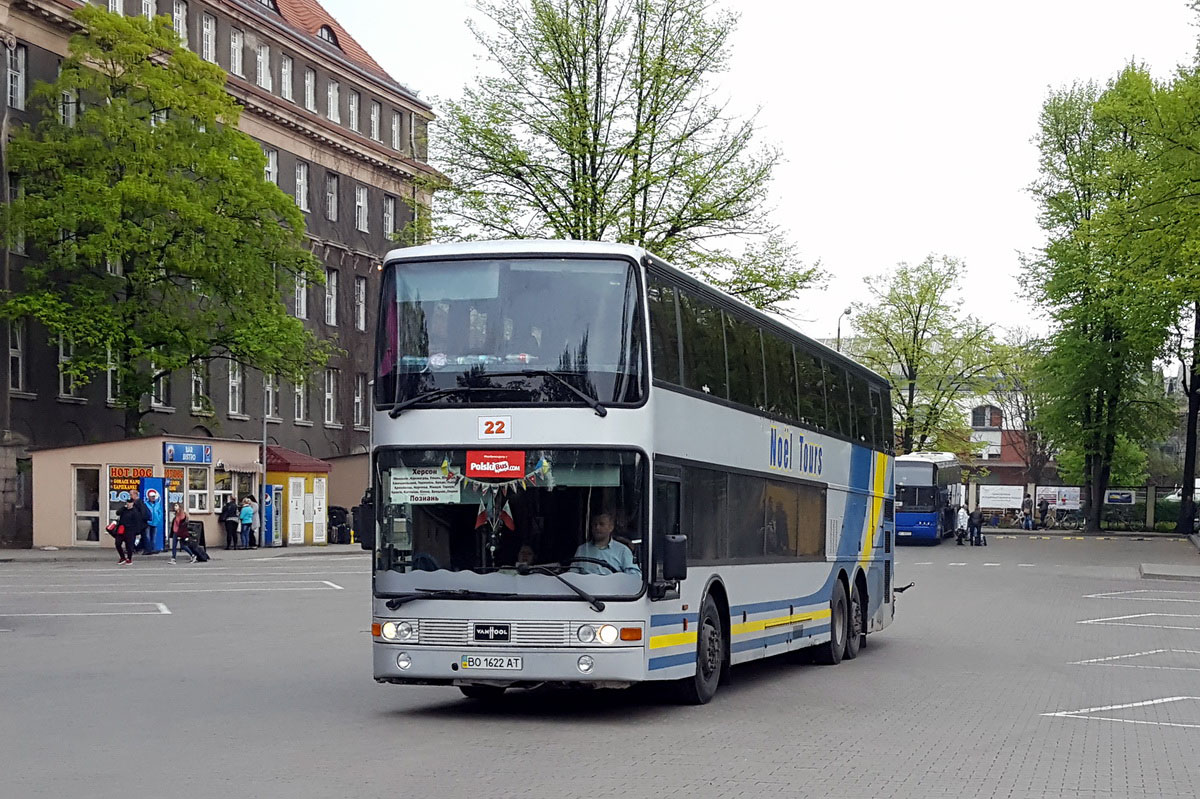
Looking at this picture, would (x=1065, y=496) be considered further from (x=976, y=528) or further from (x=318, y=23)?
(x=318, y=23)

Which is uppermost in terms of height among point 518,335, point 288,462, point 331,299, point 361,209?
point 361,209

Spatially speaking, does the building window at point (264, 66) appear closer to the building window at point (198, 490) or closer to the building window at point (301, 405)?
the building window at point (301, 405)

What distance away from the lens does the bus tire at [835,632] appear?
65.8ft

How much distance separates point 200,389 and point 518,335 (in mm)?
48638

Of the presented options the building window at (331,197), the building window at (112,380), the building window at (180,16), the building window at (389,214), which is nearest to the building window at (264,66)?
the building window at (180,16)

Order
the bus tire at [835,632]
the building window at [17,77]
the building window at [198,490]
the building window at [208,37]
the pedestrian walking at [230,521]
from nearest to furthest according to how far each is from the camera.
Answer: the bus tire at [835,632], the building window at [198,490], the building window at [17,77], the pedestrian walking at [230,521], the building window at [208,37]

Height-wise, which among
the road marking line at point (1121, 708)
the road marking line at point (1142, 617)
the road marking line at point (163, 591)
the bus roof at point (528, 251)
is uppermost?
the bus roof at point (528, 251)

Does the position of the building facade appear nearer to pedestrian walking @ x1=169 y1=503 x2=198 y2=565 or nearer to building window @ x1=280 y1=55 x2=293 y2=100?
building window @ x1=280 y1=55 x2=293 y2=100

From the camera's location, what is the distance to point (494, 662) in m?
13.2

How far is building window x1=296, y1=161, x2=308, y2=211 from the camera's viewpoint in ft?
222

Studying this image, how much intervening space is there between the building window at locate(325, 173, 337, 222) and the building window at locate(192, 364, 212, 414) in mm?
12223

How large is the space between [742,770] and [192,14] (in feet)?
178

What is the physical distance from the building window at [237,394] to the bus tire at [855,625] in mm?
43212

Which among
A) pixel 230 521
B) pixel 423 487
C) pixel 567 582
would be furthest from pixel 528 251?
pixel 230 521
